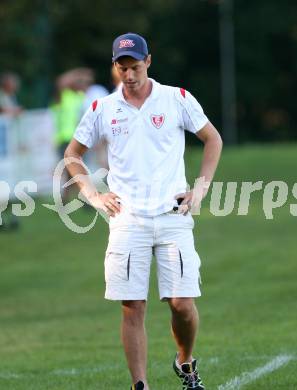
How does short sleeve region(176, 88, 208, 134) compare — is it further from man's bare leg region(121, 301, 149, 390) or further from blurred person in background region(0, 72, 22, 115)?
blurred person in background region(0, 72, 22, 115)

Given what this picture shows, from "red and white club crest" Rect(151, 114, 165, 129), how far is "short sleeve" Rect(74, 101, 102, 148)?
14.3 inches

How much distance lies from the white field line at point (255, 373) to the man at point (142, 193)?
83cm

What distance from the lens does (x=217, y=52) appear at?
63.9 metres

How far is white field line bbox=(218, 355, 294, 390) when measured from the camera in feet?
29.6

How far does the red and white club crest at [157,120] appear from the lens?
830cm

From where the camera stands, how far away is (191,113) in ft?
27.6

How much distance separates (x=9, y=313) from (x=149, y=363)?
393 cm

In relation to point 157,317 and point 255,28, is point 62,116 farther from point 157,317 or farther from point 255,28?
point 255,28

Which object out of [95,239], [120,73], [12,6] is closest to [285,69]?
[12,6]

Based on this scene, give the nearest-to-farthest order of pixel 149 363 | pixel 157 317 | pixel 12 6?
pixel 149 363 < pixel 157 317 < pixel 12 6

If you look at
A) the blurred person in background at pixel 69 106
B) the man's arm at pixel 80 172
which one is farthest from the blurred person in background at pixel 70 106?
the man's arm at pixel 80 172

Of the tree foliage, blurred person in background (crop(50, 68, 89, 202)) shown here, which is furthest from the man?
the tree foliage

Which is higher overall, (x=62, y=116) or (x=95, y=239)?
(x=62, y=116)

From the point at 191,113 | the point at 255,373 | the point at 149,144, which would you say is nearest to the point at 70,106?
the point at 255,373
